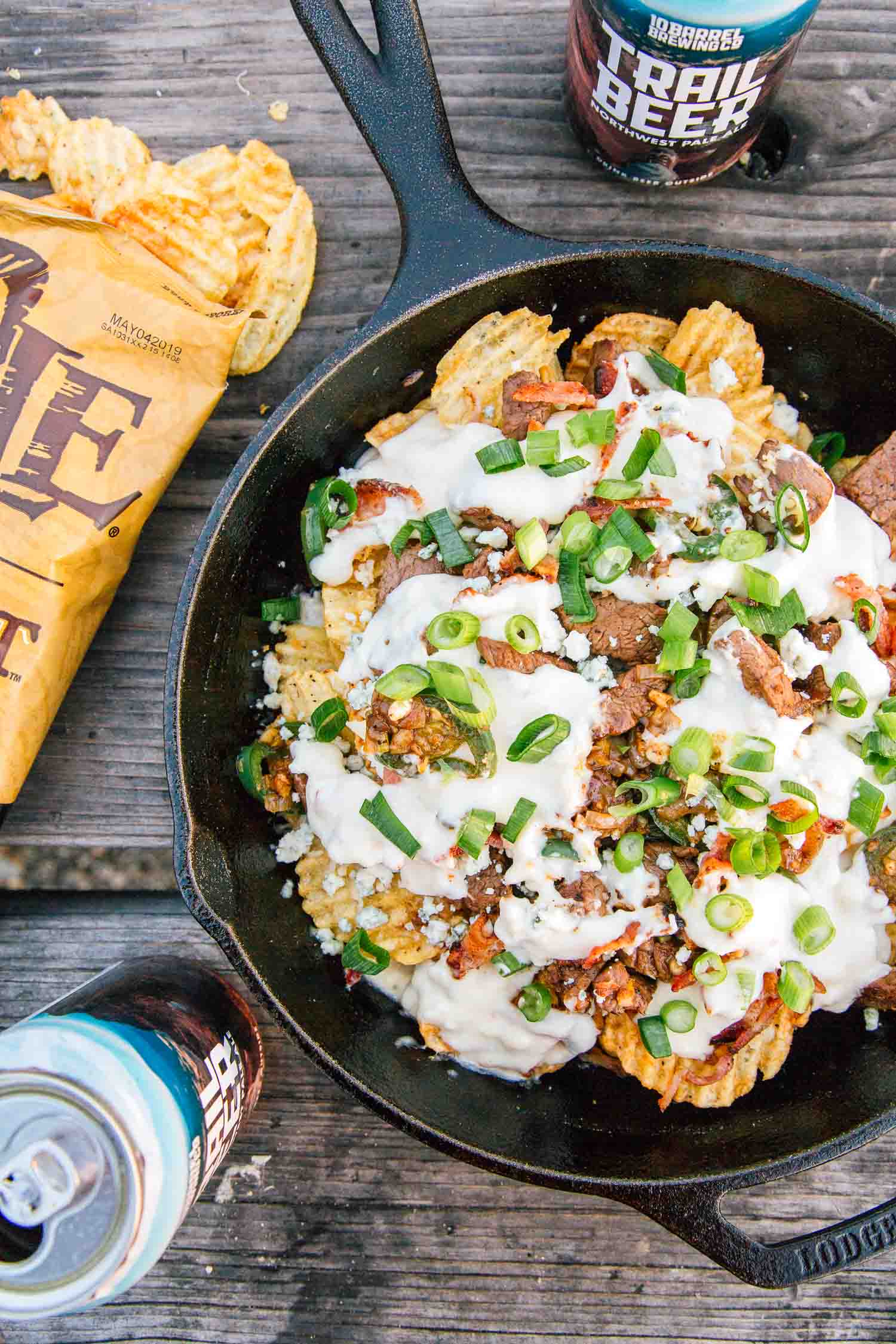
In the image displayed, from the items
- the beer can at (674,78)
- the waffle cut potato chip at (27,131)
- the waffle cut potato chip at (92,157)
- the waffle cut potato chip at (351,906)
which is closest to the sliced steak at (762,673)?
the waffle cut potato chip at (351,906)

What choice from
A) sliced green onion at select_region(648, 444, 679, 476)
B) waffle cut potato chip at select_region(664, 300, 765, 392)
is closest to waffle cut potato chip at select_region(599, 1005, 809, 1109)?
sliced green onion at select_region(648, 444, 679, 476)

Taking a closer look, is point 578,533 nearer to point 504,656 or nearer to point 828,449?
point 504,656

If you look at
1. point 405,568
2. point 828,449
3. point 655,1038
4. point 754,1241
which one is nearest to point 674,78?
point 828,449

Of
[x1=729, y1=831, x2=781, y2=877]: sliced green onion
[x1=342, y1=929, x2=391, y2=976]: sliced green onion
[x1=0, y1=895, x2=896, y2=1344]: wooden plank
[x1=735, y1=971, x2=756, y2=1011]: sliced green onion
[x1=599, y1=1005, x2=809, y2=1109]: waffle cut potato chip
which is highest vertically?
[x1=729, y1=831, x2=781, y2=877]: sliced green onion

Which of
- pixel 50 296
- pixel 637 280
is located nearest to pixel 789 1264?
pixel 637 280

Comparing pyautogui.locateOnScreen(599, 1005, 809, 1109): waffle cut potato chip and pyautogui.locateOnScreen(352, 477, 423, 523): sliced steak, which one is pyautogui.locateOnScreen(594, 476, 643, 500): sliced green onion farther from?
pyautogui.locateOnScreen(599, 1005, 809, 1109): waffle cut potato chip

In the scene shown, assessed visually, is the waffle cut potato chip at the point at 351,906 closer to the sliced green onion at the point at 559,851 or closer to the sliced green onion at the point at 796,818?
the sliced green onion at the point at 559,851
